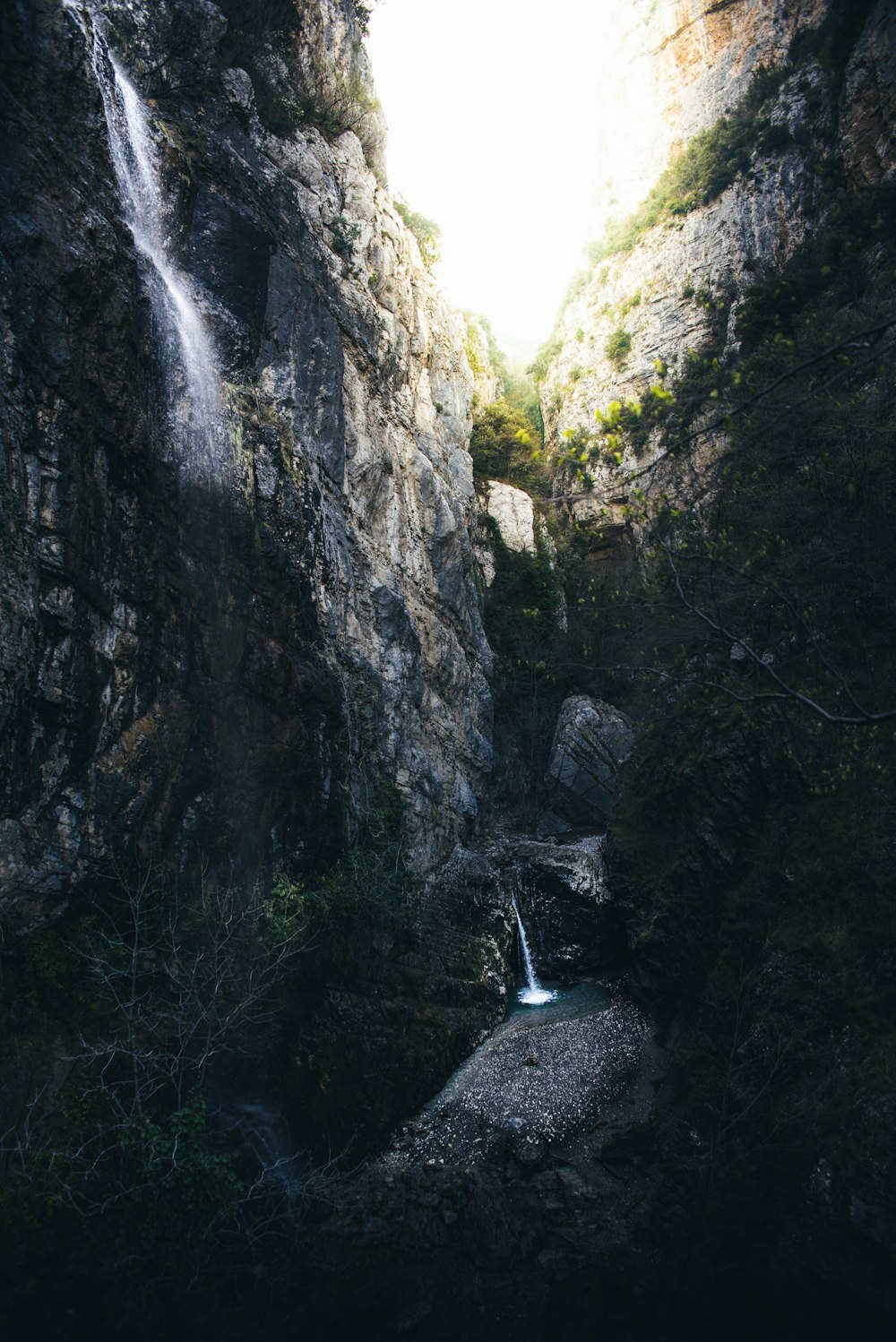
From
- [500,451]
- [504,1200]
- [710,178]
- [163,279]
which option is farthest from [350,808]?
[710,178]

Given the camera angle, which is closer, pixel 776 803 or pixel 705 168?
pixel 776 803

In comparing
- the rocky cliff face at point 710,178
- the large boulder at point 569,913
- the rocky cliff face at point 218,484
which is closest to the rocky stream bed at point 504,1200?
the large boulder at point 569,913

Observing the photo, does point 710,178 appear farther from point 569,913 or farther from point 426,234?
point 569,913

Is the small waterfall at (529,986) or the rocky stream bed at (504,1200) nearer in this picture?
the rocky stream bed at (504,1200)

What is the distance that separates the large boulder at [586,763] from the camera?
24.2 m

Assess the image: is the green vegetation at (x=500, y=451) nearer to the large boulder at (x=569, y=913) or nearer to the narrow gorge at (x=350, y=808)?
the narrow gorge at (x=350, y=808)

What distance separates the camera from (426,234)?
90.3 feet

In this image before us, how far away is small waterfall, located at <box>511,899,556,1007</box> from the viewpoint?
50.3 ft

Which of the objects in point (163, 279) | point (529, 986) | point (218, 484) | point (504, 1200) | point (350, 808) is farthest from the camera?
point (529, 986)

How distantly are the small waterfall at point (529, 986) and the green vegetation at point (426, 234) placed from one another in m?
25.2

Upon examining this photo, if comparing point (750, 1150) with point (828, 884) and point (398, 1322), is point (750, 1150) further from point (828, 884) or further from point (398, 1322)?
point (398, 1322)

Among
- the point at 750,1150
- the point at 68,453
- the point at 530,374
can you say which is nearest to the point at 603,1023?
the point at 750,1150

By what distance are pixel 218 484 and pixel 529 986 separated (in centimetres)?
1332

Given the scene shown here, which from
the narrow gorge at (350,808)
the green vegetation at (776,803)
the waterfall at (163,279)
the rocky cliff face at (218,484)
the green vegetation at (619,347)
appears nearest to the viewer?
the green vegetation at (776,803)
